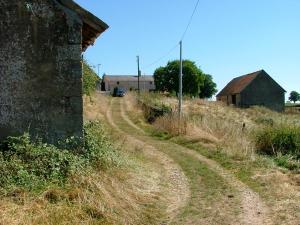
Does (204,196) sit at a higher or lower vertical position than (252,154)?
lower

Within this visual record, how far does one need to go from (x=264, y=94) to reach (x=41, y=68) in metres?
61.0

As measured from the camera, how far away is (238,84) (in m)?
73.0

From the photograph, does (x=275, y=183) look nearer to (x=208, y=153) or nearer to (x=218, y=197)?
(x=218, y=197)

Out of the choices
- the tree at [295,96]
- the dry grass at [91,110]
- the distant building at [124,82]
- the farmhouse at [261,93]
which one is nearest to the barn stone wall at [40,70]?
the dry grass at [91,110]

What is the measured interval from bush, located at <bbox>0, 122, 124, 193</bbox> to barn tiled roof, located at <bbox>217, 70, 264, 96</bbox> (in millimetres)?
59504

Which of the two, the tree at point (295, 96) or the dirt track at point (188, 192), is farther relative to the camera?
the tree at point (295, 96)

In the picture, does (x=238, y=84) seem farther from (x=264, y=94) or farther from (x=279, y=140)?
(x=279, y=140)

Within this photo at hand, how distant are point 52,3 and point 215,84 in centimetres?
8381

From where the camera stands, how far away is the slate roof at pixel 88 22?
10.3 meters

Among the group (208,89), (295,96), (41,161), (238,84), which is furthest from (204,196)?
(295,96)

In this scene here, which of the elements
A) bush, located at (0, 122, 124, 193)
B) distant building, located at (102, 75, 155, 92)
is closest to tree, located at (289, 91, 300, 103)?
distant building, located at (102, 75, 155, 92)

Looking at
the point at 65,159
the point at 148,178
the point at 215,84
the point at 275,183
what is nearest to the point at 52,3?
the point at 65,159

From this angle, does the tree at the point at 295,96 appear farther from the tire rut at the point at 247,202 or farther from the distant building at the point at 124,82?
the tire rut at the point at 247,202

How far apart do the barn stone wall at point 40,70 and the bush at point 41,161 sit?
0.38 meters
